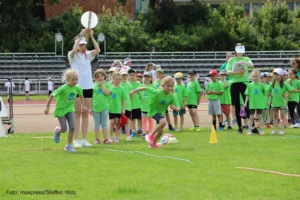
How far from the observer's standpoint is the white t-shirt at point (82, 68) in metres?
15.1

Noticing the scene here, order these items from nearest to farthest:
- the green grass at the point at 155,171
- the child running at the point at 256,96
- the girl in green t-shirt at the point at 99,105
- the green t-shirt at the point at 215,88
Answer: the green grass at the point at 155,171 < the girl in green t-shirt at the point at 99,105 < the child running at the point at 256,96 < the green t-shirt at the point at 215,88

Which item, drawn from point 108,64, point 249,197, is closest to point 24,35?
point 108,64

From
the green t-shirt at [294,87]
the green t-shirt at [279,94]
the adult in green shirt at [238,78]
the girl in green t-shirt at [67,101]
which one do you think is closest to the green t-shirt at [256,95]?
the adult in green shirt at [238,78]

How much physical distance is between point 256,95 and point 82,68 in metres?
5.78

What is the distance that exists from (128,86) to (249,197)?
10.3 m

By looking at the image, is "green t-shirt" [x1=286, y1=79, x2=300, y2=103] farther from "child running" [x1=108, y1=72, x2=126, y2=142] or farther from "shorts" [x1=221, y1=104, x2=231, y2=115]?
"child running" [x1=108, y1=72, x2=126, y2=142]

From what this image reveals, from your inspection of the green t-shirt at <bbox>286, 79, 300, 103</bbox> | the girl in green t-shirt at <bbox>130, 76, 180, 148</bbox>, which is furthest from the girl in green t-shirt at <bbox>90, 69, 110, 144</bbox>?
the green t-shirt at <bbox>286, 79, 300, 103</bbox>

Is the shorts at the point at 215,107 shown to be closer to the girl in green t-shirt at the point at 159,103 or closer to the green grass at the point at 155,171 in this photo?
the green grass at the point at 155,171

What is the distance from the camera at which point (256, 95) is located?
62.5ft

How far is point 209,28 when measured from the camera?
6825cm

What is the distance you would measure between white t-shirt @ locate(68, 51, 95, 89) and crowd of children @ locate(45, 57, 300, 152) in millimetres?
577

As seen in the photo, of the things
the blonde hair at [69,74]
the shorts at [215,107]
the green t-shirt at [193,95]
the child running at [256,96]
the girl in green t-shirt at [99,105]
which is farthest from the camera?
the green t-shirt at [193,95]

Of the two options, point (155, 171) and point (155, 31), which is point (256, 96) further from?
point (155, 31)

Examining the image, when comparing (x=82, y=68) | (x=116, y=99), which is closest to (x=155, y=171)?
(x=82, y=68)
